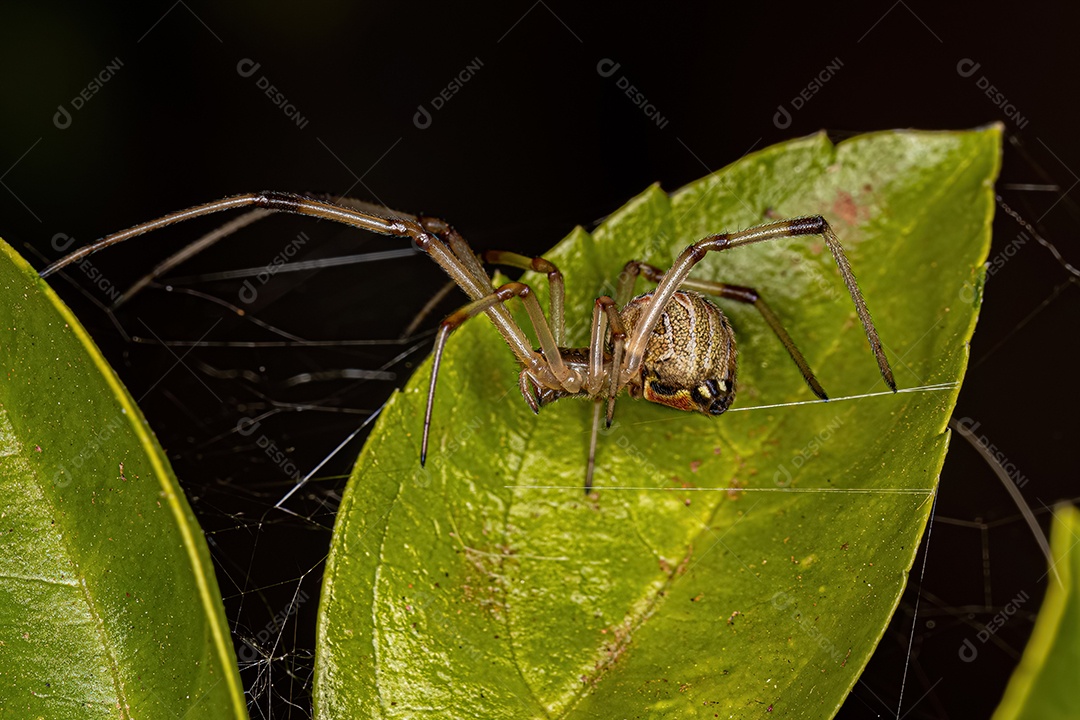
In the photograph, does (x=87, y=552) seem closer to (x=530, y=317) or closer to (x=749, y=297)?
(x=530, y=317)

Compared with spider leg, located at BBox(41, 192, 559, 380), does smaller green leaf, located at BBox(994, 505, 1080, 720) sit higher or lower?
lower

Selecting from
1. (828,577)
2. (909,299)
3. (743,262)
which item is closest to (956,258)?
(909,299)

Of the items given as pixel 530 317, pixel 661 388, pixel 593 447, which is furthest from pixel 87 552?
pixel 661 388

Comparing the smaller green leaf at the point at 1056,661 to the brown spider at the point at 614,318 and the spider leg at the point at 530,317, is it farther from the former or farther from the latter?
the spider leg at the point at 530,317

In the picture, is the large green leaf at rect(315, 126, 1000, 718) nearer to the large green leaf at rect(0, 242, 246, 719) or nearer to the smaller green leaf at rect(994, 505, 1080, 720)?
the large green leaf at rect(0, 242, 246, 719)

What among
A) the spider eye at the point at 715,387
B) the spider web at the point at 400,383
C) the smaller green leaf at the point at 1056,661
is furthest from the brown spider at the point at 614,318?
the smaller green leaf at the point at 1056,661

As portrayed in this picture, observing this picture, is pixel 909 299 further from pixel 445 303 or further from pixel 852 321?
pixel 445 303

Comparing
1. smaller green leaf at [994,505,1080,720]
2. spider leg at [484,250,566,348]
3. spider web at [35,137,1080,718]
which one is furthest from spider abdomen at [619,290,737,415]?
smaller green leaf at [994,505,1080,720]
